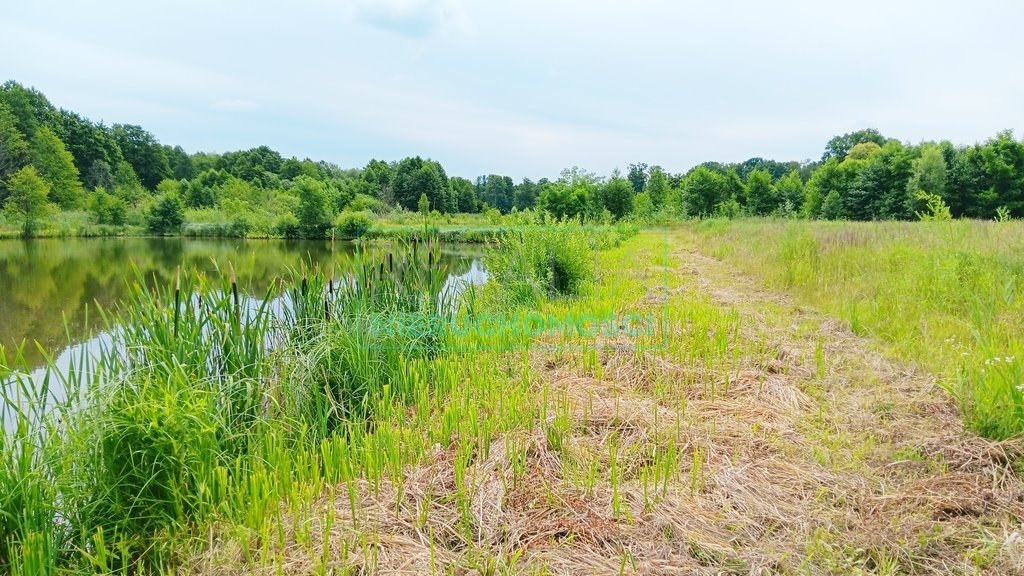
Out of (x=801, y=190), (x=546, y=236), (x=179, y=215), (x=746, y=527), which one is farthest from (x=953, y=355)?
(x=801, y=190)

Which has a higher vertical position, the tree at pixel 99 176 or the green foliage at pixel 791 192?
the tree at pixel 99 176

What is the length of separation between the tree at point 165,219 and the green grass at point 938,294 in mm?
39722

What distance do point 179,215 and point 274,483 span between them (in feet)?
139

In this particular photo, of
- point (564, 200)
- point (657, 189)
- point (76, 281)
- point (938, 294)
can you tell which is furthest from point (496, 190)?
point (938, 294)

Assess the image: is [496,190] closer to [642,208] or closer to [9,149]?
[642,208]

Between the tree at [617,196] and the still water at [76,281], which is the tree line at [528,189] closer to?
the tree at [617,196]

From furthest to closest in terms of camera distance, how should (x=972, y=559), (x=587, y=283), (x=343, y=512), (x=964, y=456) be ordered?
(x=587, y=283) < (x=964, y=456) < (x=343, y=512) < (x=972, y=559)

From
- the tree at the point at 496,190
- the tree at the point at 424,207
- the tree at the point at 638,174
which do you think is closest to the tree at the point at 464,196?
the tree at the point at 496,190

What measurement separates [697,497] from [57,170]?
58.6 metres

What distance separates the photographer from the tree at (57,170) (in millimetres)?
42250

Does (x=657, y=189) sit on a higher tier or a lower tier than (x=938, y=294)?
higher

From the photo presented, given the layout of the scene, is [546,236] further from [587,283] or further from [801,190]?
[801,190]

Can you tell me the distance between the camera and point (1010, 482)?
7.29ft

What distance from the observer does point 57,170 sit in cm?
4316
